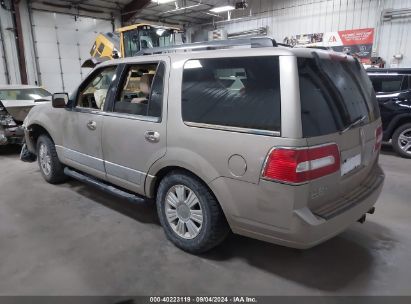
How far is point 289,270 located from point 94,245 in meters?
1.74

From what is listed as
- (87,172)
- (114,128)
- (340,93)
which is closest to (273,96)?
(340,93)

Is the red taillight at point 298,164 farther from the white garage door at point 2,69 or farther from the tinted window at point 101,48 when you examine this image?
the white garage door at point 2,69

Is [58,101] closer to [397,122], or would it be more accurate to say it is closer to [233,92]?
[233,92]

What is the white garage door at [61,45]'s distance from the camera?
42.3 ft

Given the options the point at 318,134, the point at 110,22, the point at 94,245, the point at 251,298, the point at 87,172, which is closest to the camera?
the point at 318,134

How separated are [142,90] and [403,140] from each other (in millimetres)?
5419

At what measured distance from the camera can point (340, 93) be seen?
2164 mm

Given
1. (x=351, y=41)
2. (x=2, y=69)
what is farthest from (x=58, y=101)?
(x=351, y=41)

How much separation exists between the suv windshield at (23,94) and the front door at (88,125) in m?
3.96

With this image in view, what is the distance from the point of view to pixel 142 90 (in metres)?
3.03

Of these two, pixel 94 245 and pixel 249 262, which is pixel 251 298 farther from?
pixel 94 245

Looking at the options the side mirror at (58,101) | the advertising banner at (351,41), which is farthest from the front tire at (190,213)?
the advertising banner at (351,41)

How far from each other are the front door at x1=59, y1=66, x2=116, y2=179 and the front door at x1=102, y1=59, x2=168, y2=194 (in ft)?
0.52

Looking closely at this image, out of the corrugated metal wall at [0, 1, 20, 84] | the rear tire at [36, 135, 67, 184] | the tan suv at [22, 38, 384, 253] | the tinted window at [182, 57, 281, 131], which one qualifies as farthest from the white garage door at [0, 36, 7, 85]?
the tinted window at [182, 57, 281, 131]
